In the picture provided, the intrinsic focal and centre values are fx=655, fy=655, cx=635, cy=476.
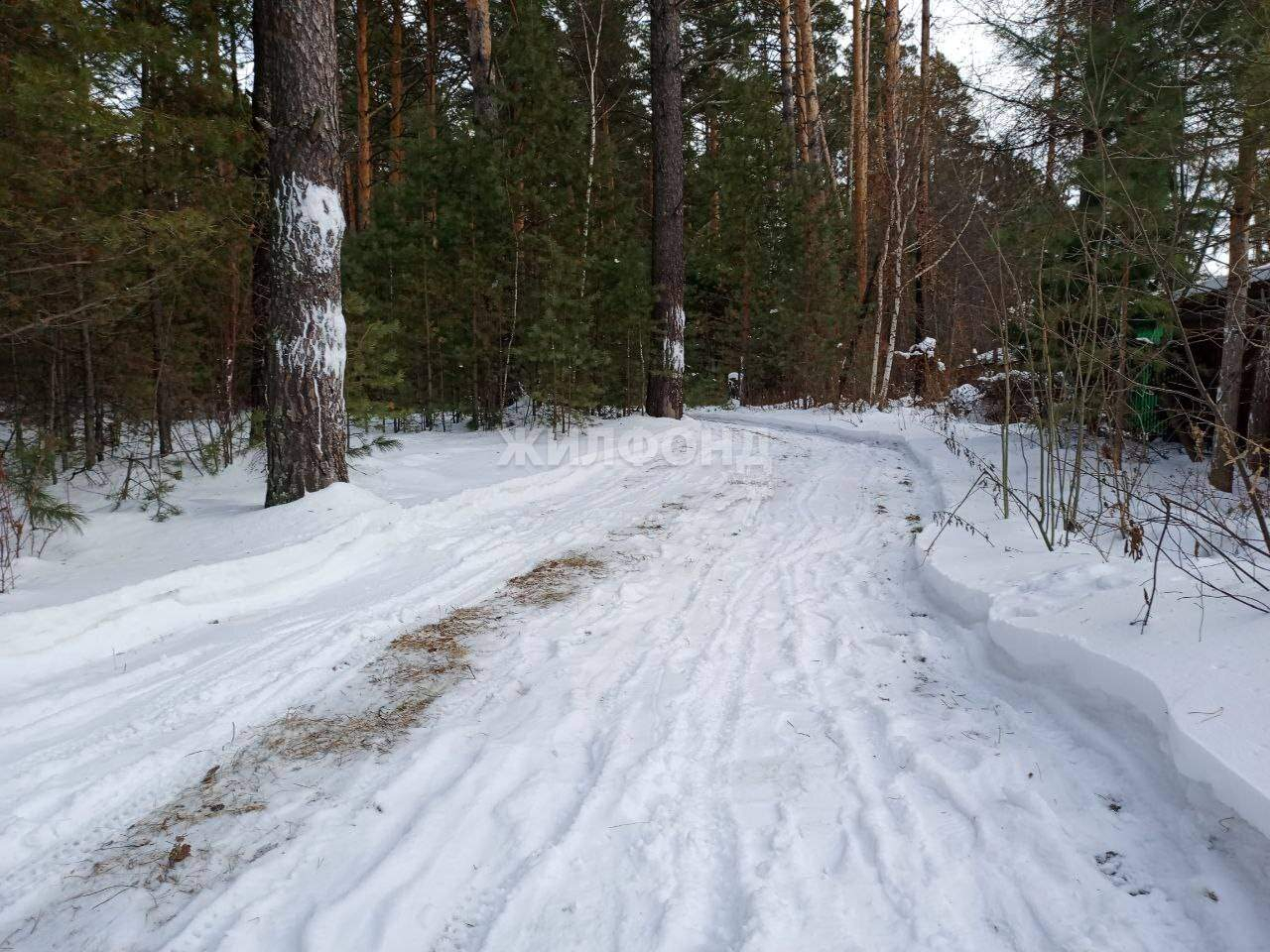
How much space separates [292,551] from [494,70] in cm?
1034

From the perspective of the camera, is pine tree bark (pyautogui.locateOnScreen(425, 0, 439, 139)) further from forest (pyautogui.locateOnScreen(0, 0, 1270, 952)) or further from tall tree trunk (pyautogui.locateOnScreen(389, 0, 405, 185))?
forest (pyautogui.locateOnScreen(0, 0, 1270, 952))

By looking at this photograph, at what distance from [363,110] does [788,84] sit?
11431 millimetres

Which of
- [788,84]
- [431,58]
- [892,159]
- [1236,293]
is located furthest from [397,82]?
[1236,293]

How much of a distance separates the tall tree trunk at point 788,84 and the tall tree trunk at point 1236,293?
13.4m

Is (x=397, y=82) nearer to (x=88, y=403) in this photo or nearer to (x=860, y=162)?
(x=860, y=162)

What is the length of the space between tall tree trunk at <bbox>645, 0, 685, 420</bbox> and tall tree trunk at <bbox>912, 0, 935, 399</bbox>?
5.83 metres

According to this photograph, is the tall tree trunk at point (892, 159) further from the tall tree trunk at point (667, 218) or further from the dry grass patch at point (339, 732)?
the dry grass patch at point (339, 732)

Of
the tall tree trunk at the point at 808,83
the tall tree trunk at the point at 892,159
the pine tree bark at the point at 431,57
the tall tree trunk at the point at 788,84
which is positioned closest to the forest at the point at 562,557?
the tall tree trunk at the point at 892,159

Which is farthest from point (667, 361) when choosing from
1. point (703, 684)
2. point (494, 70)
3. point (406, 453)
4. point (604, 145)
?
point (703, 684)

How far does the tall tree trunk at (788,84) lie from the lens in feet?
57.2

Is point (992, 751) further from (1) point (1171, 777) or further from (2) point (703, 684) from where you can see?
(2) point (703, 684)

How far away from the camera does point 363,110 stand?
15031 mm

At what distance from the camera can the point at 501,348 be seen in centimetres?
1057

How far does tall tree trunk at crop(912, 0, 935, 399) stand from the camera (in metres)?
13.8
